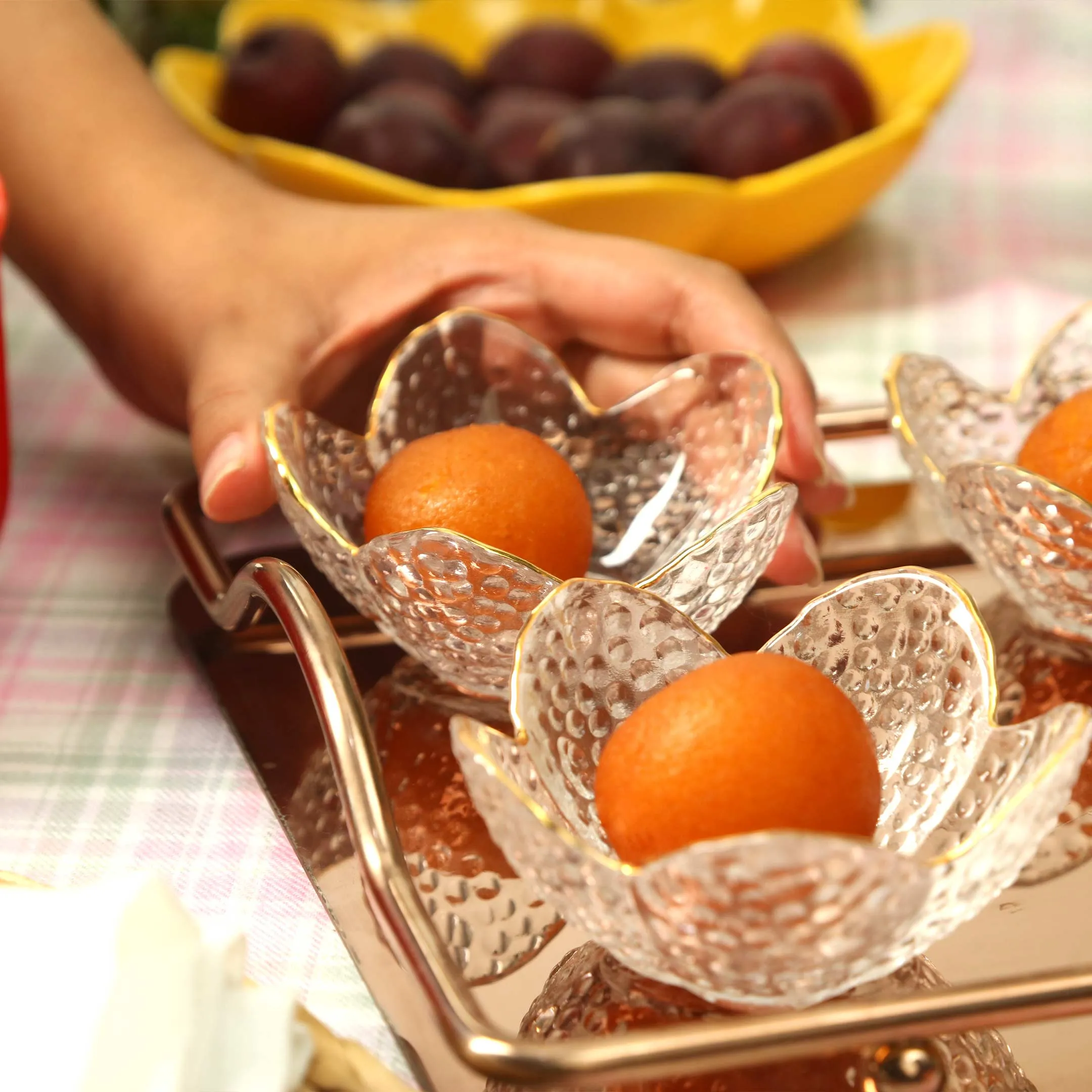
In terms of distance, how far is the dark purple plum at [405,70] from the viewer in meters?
0.80

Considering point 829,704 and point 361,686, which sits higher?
point 829,704

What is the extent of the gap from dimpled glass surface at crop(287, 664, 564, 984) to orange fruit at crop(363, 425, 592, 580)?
2.1 inches

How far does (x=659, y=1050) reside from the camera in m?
0.25

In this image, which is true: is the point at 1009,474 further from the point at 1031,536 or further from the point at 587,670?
the point at 587,670

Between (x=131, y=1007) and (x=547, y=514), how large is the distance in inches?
7.7

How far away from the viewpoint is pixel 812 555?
46 cm

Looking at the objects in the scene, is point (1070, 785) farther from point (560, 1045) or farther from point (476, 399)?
point (476, 399)

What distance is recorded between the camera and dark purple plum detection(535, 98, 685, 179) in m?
0.68

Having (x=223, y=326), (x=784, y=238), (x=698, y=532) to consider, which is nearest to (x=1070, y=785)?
(x=698, y=532)

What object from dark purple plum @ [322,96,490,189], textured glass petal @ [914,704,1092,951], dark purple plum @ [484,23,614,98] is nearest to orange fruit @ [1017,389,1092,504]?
textured glass petal @ [914,704,1092,951]

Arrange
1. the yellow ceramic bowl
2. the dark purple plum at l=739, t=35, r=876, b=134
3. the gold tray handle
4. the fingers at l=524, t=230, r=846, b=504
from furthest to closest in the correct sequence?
the dark purple plum at l=739, t=35, r=876, b=134 < the yellow ceramic bowl < the fingers at l=524, t=230, r=846, b=504 < the gold tray handle

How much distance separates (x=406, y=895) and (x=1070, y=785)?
136 millimetres

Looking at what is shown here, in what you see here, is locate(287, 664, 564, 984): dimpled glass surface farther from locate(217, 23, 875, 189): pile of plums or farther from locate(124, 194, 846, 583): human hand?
locate(217, 23, 875, 189): pile of plums

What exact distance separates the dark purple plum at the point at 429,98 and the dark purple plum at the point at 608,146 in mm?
61
